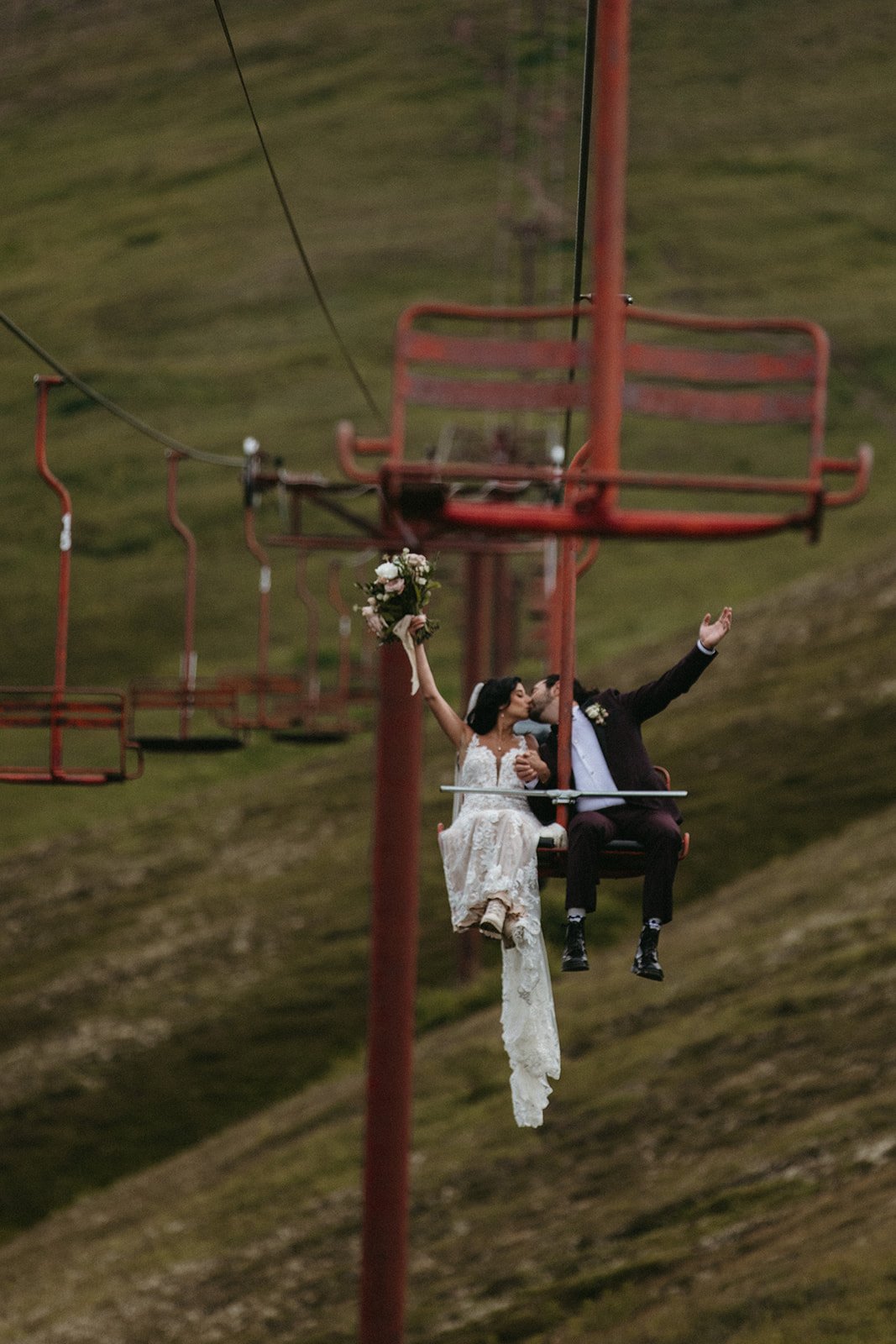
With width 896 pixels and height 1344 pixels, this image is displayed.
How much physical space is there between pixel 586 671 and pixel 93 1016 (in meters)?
22.7

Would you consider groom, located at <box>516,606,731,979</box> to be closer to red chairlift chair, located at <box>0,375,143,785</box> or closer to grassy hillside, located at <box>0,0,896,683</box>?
red chairlift chair, located at <box>0,375,143,785</box>

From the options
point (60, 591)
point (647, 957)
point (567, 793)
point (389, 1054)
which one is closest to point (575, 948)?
point (647, 957)

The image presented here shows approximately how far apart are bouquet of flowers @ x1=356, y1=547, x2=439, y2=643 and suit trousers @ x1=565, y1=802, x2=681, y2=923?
141 centimetres

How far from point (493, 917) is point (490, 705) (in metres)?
1.31

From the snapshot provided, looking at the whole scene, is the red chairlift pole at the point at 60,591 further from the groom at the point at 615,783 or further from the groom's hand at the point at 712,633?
the groom's hand at the point at 712,633

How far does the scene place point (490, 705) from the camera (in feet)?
39.7

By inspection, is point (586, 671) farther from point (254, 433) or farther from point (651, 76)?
point (651, 76)

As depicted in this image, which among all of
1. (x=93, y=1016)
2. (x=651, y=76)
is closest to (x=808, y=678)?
(x=93, y=1016)

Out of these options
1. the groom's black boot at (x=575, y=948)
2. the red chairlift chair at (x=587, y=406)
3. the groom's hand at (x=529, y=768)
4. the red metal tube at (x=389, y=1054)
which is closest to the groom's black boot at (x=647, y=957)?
the groom's black boot at (x=575, y=948)

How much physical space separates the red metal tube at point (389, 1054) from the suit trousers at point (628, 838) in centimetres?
836

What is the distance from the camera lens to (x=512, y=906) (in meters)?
11.3

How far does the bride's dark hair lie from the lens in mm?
12055

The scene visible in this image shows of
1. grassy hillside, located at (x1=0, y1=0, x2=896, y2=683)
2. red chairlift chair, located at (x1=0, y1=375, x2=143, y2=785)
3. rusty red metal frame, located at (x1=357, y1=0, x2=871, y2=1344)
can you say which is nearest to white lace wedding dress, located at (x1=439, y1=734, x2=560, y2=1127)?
red chairlift chair, located at (x1=0, y1=375, x2=143, y2=785)

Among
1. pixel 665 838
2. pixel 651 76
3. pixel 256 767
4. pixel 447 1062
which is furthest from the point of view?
pixel 651 76
